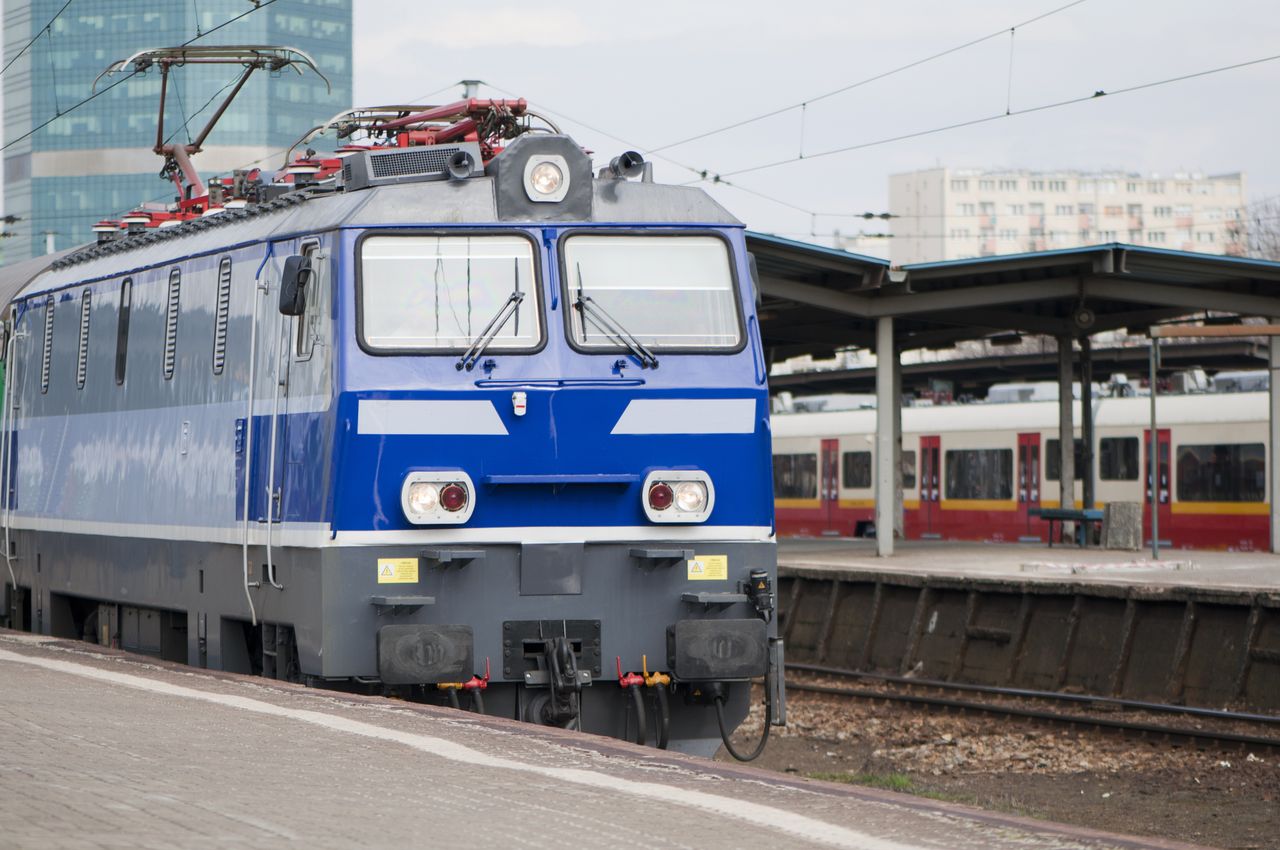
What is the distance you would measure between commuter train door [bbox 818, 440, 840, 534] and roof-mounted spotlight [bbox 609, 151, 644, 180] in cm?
3223

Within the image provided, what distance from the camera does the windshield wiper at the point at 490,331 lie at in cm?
1034

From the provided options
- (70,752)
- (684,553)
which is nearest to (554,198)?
(684,553)

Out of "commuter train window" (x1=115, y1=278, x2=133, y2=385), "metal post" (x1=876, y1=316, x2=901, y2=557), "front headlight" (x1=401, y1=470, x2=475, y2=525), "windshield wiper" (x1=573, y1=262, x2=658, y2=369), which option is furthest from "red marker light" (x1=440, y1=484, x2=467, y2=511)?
"metal post" (x1=876, y1=316, x2=901, y2=557)

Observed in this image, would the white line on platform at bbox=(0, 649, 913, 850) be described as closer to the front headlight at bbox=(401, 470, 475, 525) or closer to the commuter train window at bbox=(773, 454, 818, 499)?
the front headlight at bbox=(401, 470, 475, 525)

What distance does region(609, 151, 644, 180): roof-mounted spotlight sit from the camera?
1105cm

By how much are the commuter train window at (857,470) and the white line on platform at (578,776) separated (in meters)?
31.6

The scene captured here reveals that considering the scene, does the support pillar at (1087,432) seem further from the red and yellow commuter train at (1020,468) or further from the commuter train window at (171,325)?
the commuter train window at (171,325)

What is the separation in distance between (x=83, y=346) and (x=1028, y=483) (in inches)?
1038

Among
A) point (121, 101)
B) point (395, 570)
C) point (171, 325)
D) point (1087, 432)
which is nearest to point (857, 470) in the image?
point (1087, 432)

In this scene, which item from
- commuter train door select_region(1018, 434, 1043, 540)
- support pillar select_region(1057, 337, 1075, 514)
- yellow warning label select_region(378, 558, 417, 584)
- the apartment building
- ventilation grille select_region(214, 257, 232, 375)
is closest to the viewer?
yellow warning label select_region(378, 558, 417, 584)

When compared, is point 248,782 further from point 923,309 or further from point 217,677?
point 923,309

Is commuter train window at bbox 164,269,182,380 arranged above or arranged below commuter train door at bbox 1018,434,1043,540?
above

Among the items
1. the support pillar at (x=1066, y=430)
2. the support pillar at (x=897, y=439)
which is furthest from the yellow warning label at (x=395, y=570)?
the support pillar at (x=1066, y=430)

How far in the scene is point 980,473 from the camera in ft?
129
